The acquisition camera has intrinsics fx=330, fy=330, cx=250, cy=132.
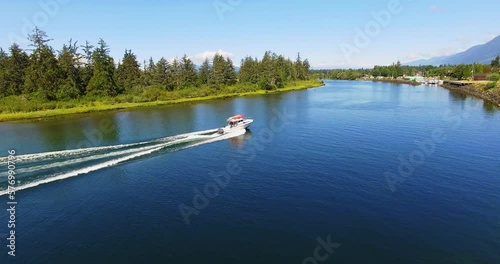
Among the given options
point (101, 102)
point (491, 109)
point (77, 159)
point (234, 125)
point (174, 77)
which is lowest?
point (491, 109)

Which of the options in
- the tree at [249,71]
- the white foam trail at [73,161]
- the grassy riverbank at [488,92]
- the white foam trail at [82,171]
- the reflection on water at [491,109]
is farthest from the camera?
the tree at [249,71]

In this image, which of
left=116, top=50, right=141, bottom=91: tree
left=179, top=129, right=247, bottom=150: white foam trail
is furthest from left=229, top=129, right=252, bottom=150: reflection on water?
left=116, top=50, right=141, bottom=91: tree

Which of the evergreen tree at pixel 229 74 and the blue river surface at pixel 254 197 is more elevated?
the evergreen tree at pixel 229 74

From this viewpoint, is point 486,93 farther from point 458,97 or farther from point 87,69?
point 87,69

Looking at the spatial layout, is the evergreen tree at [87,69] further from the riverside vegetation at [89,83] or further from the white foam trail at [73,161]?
the white foam trail at [73,161]

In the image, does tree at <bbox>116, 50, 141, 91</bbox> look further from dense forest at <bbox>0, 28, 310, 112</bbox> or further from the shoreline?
the shoreline

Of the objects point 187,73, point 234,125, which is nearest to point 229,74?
point 187,73

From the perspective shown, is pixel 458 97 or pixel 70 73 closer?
pixel 70 73

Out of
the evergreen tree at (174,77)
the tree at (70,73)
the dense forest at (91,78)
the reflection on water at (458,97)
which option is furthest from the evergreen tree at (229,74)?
the reflection on water at (458,97)
